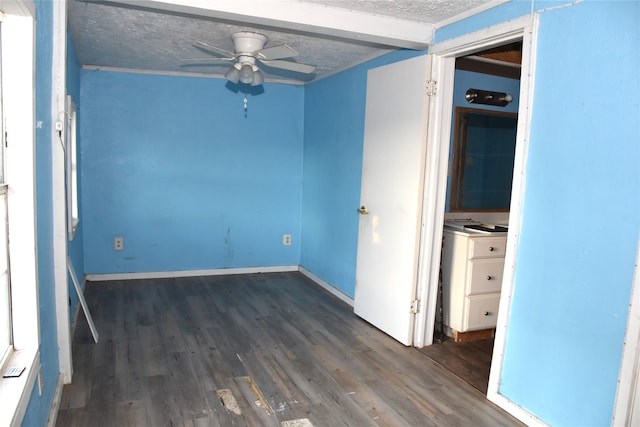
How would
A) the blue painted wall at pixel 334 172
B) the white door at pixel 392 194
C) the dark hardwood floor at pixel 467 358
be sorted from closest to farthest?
the dark hardwood floor at pixel 467 358 < the white door at pixel 392 194 < the blue painted wall at pixel 334 172

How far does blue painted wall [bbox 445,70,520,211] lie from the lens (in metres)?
3.93

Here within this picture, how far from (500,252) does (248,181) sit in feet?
9.38

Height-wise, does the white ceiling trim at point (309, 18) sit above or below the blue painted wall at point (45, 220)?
above

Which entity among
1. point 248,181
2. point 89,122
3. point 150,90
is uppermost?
point 150,90

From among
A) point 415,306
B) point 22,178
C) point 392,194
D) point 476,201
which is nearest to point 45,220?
point 22,178

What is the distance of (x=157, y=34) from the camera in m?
3.48

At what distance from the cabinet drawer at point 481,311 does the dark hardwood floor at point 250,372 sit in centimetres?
52

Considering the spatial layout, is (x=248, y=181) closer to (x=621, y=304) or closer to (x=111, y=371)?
(x=111, y=371)

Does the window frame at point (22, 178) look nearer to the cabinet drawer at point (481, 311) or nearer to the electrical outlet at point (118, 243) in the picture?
the cabinet drawer at point (481, 311)

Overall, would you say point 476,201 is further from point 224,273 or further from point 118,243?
point 118,243

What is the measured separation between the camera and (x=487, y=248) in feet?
11.4

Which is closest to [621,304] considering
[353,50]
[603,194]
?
[603,194]

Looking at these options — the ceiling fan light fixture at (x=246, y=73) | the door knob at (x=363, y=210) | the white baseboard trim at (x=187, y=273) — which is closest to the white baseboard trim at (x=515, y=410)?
the door knob at (x=363, y=210)

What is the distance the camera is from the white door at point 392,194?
329cm
